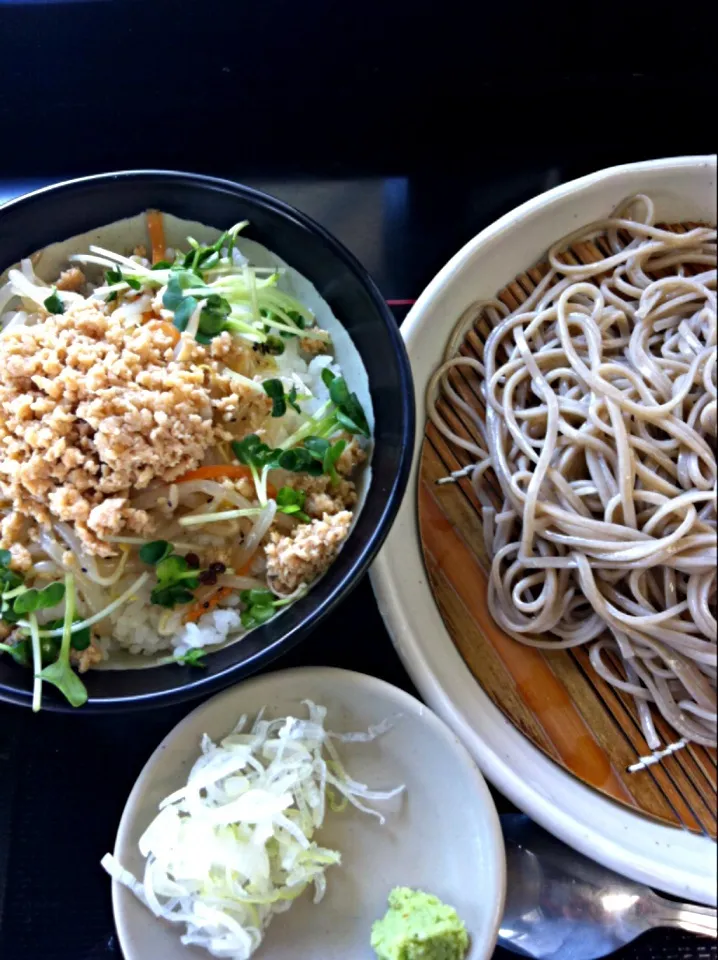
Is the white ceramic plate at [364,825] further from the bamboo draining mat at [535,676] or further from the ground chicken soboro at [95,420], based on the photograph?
the ground chicken soboro at [95,420]

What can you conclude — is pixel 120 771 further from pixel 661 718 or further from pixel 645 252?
pixel 645 252

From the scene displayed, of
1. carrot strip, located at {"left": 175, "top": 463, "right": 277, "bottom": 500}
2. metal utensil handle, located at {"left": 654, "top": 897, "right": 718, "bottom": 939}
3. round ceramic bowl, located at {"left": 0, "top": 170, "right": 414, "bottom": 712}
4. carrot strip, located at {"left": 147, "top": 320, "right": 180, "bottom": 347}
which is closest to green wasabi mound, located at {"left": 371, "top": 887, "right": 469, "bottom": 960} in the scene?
metal utensil handle, located at {"left": 654, "top": 897, "right": 718, "bottom": 939}

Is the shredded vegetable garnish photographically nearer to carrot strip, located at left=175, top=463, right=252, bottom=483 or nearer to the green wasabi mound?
the green wasabi mound

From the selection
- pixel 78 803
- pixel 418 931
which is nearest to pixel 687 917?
pixel 418 931

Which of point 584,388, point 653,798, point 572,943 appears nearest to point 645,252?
point 584,388

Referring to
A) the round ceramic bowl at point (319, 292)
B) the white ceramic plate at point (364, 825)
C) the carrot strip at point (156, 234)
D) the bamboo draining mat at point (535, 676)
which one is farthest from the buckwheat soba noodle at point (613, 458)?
the carrot strip at point (156, 234)

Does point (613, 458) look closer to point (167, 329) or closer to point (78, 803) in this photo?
point (167, 329)
